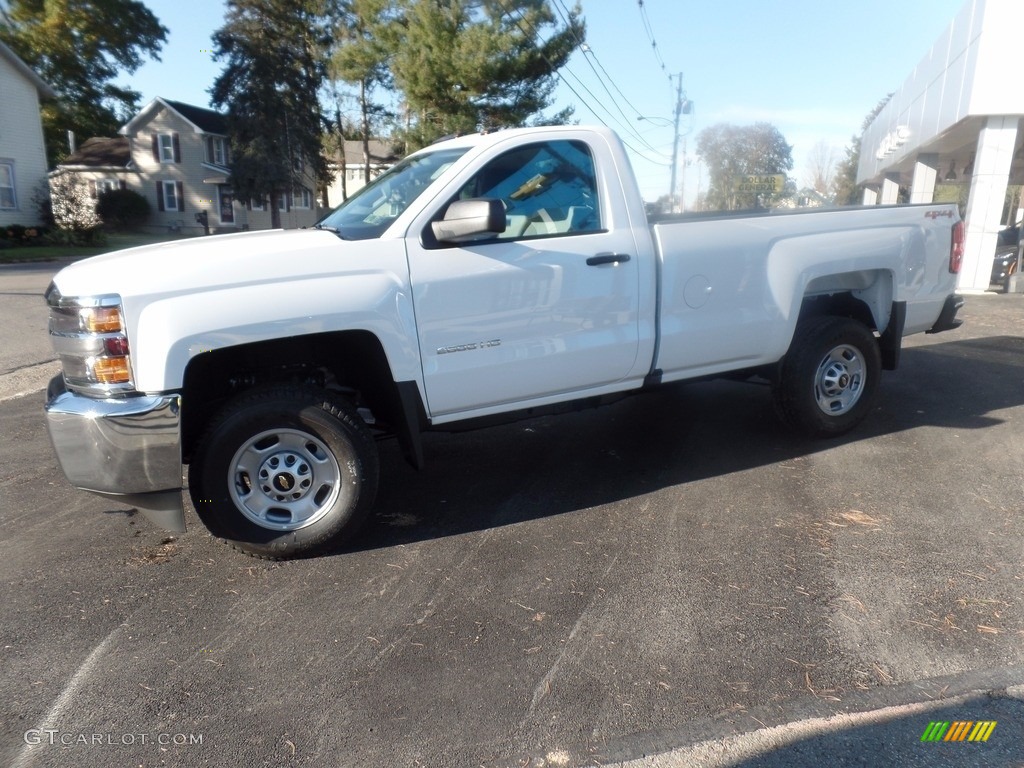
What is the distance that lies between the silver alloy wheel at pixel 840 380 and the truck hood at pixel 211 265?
344 centimetres

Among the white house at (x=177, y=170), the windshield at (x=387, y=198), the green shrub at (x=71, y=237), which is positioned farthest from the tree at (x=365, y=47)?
the windshield at (x=387, y=198)

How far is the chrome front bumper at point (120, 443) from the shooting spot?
11.5 feet

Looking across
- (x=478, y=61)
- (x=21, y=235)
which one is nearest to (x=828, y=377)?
(x=478, y=61)

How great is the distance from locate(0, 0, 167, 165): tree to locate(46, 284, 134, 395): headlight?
48.0 m

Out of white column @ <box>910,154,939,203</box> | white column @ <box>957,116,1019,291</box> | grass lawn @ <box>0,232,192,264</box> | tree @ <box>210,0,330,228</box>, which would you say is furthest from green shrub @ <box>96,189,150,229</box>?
white column @ <box>957,116,1019,291</box>

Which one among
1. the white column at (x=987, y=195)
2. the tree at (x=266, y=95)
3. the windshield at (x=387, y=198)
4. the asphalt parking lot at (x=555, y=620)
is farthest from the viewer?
the tree at (x=266, y=95)

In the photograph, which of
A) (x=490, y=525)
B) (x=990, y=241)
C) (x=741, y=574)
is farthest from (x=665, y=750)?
(x=990, y=241)

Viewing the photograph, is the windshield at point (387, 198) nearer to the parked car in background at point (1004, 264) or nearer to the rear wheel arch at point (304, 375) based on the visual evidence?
the rear wheel arch at point (304, 375)

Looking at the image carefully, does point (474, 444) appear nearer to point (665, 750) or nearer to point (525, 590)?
point (525, 590)

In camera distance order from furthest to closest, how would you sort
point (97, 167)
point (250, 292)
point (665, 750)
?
point (97, 167)
point (250, 292)
point (665, 750)

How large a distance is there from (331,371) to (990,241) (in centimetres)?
1514

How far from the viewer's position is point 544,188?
4.50 metres

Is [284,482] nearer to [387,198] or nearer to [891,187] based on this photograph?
[387,198]

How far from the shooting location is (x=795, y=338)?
5.48 m
